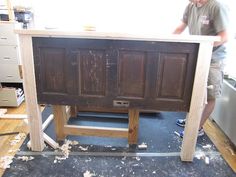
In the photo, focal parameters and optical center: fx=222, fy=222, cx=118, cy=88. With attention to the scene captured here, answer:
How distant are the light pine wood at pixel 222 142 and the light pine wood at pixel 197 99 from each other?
0.34 m

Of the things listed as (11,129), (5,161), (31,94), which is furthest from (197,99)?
(11,129)

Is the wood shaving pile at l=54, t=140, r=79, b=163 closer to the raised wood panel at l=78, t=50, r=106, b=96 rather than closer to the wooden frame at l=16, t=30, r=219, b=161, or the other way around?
the wooden frame at l=16, t=30, r=219, b=161

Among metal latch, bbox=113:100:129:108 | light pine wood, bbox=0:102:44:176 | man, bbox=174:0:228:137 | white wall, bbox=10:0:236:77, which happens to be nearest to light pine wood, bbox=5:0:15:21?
white wall, bbox=10:0:236:77

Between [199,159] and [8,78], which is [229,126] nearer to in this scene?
[199,159]

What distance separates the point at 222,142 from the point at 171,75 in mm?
1000

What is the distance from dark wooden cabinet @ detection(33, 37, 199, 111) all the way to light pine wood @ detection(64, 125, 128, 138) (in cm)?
34

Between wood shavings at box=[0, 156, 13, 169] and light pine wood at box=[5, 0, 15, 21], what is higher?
light pine wood at box=[5, 0, 15, 21]

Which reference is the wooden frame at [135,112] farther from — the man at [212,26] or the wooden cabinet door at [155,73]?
the man at [212,26]

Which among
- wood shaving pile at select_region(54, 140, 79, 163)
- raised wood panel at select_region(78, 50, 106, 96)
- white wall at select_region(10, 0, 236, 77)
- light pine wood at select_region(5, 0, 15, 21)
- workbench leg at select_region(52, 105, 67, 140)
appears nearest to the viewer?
raised wood panel at select_region(78, 50, 106, 96)

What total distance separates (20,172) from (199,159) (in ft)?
4.69

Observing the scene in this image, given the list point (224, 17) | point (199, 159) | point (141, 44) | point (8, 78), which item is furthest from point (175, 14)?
point (8, 78)

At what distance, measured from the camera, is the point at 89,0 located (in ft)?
9.03

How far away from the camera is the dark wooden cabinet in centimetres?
155

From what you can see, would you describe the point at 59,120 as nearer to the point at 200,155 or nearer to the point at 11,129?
the point at 11,129
